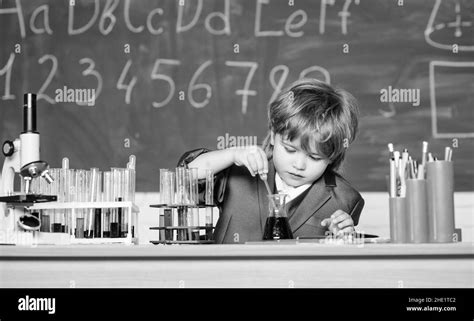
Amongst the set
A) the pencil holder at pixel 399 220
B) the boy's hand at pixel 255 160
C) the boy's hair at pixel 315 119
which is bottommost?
the pencil holder at pixel 399 220

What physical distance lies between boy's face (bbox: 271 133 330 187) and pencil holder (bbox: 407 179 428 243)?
1.08 meters

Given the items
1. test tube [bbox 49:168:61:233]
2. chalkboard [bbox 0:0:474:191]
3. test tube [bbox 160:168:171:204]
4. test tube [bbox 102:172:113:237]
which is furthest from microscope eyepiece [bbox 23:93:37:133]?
chalkboard [bbox 0:0:474:191]

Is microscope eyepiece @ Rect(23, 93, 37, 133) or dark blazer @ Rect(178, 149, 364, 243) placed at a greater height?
microscope eyepiece @ Rect(23, 93, 37, 133)

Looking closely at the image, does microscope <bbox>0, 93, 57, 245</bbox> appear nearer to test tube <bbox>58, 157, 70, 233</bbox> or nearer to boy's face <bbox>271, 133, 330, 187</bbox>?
test tube <bbox>58, 157, 70, 233</bbox>

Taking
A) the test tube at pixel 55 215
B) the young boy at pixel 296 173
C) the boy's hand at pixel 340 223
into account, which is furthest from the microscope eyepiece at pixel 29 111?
the boy's hand at pixel 340 223

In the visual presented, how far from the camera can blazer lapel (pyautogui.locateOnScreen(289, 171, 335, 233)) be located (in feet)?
9.25

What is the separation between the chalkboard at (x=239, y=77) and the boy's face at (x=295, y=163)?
50 cm

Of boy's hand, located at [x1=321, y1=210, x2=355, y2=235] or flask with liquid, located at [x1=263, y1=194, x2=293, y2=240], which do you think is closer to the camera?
flask with liquid, located at [x1=263, y1=194, x2=293, y2=240]

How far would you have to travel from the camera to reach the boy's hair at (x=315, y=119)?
273 centimetres

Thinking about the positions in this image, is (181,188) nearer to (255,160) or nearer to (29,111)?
(255,160)

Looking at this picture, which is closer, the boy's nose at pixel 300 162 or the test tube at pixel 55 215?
the test tube at pixel 55 215
